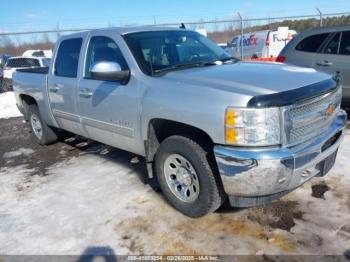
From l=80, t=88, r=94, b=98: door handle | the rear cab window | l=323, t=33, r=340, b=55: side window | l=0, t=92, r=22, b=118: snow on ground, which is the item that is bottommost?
l=0, t=92, r=22, b=118: snow on ground

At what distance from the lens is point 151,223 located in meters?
3.62

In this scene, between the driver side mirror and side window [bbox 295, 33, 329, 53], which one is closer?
→ the driver side mirror

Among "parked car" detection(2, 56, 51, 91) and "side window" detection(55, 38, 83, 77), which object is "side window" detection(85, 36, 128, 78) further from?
"parked car" detection(2, 56, 51, 91)

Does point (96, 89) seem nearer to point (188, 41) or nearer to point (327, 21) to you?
point (188, 41)

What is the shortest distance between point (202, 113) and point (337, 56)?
4.57 m

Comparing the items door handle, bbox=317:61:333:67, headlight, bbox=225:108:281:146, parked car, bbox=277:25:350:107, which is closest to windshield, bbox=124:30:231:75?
headlight, bbox=225:108:281:146

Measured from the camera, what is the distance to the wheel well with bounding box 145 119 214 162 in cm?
339

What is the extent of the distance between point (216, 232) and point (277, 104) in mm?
1343

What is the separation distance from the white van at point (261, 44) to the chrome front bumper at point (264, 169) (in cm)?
1899

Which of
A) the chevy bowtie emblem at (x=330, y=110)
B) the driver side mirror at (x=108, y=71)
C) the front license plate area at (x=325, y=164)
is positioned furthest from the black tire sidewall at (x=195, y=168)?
the chevy bowtie emblem at (x=330, y=110)

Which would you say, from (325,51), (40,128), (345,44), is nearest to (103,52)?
(40,128)

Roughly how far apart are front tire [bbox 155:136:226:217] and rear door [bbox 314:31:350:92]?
161 inches

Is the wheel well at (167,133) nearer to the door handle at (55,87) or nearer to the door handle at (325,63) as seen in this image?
the door handle at (55,87)

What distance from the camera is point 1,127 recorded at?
9000mm
